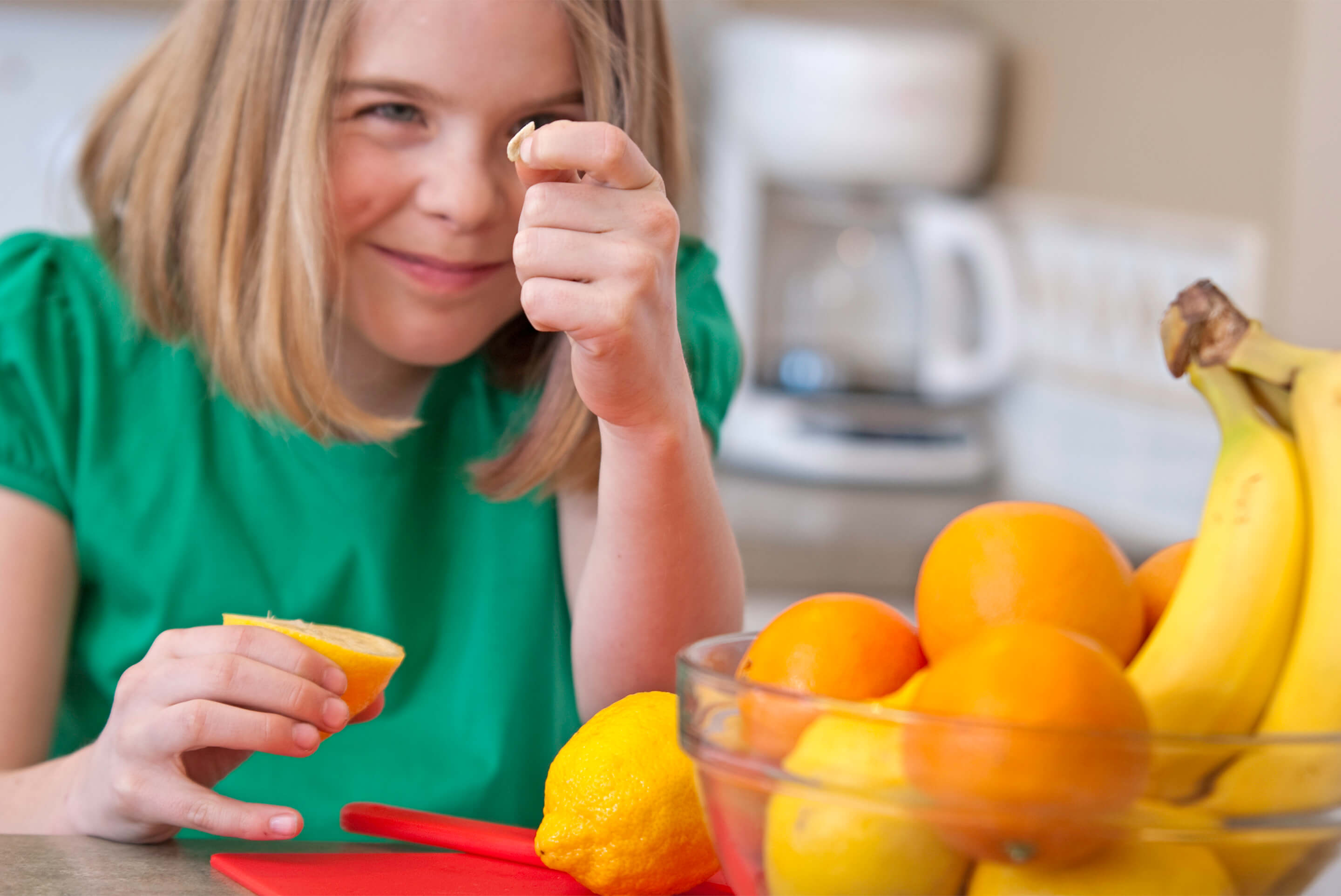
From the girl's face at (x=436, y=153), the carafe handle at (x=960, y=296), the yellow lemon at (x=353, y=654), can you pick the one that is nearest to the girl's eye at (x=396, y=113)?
the girl's face at (x=436, y=153)

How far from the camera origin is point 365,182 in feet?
2.90

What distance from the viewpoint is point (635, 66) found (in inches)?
36.3

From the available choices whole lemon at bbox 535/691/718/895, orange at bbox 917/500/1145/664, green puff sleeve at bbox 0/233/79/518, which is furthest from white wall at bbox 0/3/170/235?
orange at bbox 917/500/1145/664

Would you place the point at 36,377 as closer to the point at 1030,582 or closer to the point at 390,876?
the point at 390,876

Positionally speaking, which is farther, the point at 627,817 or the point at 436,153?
the point at 436,153

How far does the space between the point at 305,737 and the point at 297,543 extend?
0.44 meters

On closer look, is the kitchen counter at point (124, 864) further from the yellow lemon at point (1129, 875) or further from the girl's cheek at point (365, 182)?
the girl's cheek at point (365, 182)

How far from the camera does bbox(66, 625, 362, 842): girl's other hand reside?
1.95 ft

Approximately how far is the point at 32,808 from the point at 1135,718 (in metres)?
0.64

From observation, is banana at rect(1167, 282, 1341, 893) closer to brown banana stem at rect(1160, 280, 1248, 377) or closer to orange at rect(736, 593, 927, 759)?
brown banana stem at rect(1160, 280, 1248, 377)

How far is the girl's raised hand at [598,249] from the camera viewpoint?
564mm

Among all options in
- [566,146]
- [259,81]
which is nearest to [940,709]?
[566,146]

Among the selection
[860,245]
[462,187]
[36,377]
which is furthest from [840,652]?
[860,245]

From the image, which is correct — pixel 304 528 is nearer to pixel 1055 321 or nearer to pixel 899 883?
pixel 899 883
